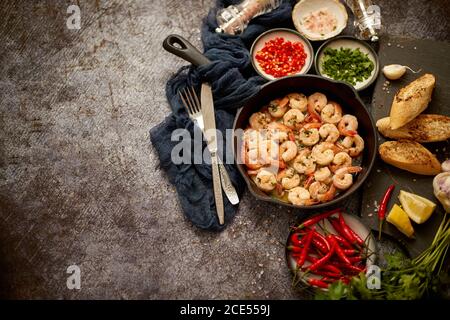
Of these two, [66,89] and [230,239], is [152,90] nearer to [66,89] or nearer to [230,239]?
[66,89]

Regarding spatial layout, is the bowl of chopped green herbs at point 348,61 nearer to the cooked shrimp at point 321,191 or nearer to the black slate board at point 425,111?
the black slate board at point 425,111

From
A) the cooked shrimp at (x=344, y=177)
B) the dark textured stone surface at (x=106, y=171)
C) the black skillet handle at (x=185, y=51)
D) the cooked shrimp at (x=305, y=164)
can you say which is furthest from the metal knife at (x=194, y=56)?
the cooked shrimp at (x=344, y=177)

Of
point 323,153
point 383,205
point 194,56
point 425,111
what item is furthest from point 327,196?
point 194,56

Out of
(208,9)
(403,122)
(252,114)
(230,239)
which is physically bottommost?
(230,239)

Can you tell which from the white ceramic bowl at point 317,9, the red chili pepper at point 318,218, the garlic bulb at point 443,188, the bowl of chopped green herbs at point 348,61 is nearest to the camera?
the garlic bulb at point 443,188

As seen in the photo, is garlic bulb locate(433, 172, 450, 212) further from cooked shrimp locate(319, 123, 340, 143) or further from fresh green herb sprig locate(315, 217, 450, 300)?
cooked shrimp locate(319, 123, 340, 143)

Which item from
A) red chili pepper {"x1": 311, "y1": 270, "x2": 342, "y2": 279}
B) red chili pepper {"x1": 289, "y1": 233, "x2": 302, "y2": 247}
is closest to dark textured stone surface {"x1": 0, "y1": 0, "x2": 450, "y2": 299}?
red chili pepper {"x1": 289, "y1": 233, "x2": 302, "y2": 247}
